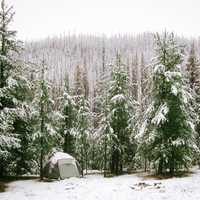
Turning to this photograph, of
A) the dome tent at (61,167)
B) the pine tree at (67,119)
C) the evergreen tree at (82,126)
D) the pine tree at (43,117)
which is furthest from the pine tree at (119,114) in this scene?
the pine tree at (43,117)

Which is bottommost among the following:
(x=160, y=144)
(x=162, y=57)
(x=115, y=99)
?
(x=160, y=144)

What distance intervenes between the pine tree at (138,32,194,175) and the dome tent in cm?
733

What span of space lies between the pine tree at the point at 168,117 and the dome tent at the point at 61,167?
7332 millimetres

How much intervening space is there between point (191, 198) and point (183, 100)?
1179 cm

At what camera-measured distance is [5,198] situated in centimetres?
1995

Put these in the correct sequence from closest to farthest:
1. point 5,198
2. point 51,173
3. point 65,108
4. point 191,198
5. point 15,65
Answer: point 191,198 < point 5,198 < point 15,65 < point 51,173 < point 65,108

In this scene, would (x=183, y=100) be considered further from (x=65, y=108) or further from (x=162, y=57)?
(x=65, y=108)

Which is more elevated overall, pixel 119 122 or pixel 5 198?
pixel 119 122

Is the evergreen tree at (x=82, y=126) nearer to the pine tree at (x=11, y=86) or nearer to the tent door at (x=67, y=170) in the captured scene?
the tent door at (x=67, y=170)

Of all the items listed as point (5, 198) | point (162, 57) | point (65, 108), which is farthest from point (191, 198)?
point (65, 108)

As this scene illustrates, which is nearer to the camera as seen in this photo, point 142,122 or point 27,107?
point 27,107

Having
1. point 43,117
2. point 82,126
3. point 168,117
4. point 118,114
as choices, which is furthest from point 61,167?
point 168,117

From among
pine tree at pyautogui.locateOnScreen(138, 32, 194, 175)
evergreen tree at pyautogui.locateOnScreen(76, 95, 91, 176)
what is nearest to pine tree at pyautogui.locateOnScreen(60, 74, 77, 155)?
evergreen tree at pyautogui.locateOnScreen(76, 95, 91, 176)

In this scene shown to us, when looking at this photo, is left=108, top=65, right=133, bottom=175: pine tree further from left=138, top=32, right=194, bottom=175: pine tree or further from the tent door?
left=138, top=32, right=194, bottom=175: pine tree
